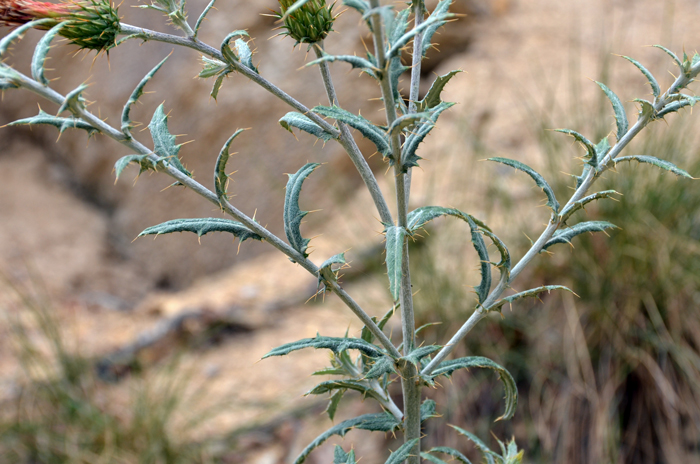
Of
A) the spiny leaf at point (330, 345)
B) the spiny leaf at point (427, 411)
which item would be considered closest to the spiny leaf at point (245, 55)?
the spiny leaf at point (330, 345)

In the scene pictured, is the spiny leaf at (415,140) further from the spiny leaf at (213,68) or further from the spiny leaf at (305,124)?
the spiny leaf at (213,68)

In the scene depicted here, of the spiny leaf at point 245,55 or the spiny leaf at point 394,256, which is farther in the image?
the spiny leaf at point 245,55

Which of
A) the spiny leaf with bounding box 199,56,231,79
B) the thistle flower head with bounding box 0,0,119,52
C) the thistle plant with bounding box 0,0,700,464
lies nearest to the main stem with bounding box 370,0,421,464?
the thistle plant with bounding box 0,0,700,464

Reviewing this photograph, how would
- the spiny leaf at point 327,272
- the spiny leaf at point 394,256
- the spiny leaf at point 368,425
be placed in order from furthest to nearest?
the spiny leaf at point 368,425, the spiny leaf at point 327,272, the spiny leaf at point 394,256

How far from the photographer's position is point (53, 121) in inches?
25.3

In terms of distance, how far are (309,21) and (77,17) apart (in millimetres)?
268

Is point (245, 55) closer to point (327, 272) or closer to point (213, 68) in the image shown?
point (213, 68)

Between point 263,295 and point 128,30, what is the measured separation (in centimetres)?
300

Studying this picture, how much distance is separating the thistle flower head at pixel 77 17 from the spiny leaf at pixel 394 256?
423 mm

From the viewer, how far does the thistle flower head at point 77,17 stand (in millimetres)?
651

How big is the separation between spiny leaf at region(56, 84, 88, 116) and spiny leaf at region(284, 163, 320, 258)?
269mm

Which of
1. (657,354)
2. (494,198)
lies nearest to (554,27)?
(494,198)

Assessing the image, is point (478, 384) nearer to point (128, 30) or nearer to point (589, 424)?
point (589, 424)

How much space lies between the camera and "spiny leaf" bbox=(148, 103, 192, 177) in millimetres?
716
